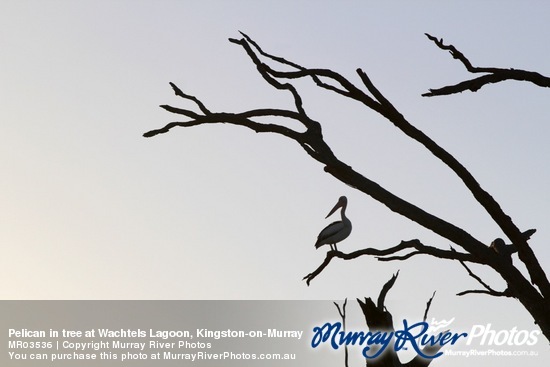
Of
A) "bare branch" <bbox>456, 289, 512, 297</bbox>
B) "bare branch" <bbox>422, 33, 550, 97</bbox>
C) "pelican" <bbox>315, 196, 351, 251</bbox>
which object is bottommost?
"bare branch" <bbox>456, 289, 512, 297</bbox>

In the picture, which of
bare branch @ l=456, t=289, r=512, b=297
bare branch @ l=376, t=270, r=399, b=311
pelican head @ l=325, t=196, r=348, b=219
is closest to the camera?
bare branch @ l=456, t=289, r=512, b=297

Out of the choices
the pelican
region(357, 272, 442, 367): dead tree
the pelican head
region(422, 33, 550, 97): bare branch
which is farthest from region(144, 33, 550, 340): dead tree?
the pelican head

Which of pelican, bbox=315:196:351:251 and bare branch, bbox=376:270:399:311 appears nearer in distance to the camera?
bare branch, bbox=376:270:399:311

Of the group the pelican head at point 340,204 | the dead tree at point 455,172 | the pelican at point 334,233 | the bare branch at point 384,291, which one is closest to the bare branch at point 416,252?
the dead tree at point 455,172

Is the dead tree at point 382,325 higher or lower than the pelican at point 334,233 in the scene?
lower

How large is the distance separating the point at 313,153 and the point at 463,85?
45.3 inches

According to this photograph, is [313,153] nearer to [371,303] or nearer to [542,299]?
[542,299]

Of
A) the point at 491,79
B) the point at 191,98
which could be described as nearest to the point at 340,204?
the point at 191,98

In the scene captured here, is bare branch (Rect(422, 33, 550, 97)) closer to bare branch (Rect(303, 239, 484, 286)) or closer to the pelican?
bare branch (Rect(303, 239, 484, 286))

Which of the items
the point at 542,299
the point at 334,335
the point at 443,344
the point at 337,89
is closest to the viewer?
the point at 542,299

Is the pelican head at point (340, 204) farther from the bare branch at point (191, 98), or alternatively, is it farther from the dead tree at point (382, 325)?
the bare branch at point (191, 98)

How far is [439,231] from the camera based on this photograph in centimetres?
611

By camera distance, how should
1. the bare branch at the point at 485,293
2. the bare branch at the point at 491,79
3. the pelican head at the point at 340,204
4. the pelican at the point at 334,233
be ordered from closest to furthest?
the bare branch at the point at 491,79
the bare branch at the point at 485,293
the pelican at the point at 334,233
the pelican head at the point at 340,204

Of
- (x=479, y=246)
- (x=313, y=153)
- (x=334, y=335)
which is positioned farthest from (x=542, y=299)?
(x=334, y=335)
